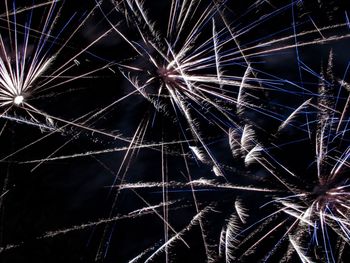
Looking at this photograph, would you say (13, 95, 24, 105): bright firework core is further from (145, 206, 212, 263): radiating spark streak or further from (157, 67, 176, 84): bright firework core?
(145, 206, 212, 263): radiating spark streak

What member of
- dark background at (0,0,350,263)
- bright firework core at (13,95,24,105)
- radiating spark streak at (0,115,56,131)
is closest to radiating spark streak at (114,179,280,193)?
dark background at (0,0,350,263)

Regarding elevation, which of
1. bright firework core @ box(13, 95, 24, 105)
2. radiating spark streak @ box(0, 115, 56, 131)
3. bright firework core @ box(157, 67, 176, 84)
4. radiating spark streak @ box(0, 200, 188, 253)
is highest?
bright firework core @ box(13, 95, 24, 105)

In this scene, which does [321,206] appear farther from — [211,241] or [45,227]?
[45,227]

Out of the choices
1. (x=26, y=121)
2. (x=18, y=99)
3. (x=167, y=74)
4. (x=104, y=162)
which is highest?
(x=18, y=99)

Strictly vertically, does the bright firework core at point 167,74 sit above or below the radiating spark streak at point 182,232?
above

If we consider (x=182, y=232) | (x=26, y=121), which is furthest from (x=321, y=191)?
(x=26, y=121)

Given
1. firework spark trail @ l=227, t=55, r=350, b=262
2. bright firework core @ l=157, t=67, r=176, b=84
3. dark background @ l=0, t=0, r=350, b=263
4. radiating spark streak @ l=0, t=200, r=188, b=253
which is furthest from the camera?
radiating spark streak @ l=0, t=200, r=188, b=253

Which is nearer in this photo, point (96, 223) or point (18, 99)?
point (18, 99)

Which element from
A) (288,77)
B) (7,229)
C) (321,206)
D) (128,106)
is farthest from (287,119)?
(7,229)

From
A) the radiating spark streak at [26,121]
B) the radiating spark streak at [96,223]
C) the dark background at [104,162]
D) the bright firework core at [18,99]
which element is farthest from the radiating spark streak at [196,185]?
the bright firework core at [18,99]

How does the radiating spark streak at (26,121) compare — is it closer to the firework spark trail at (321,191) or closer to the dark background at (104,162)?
the dark background at (104,162)

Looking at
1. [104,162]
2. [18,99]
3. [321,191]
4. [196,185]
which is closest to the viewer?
[321,191]

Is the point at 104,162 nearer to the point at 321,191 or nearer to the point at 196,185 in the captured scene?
the point at 196,185
